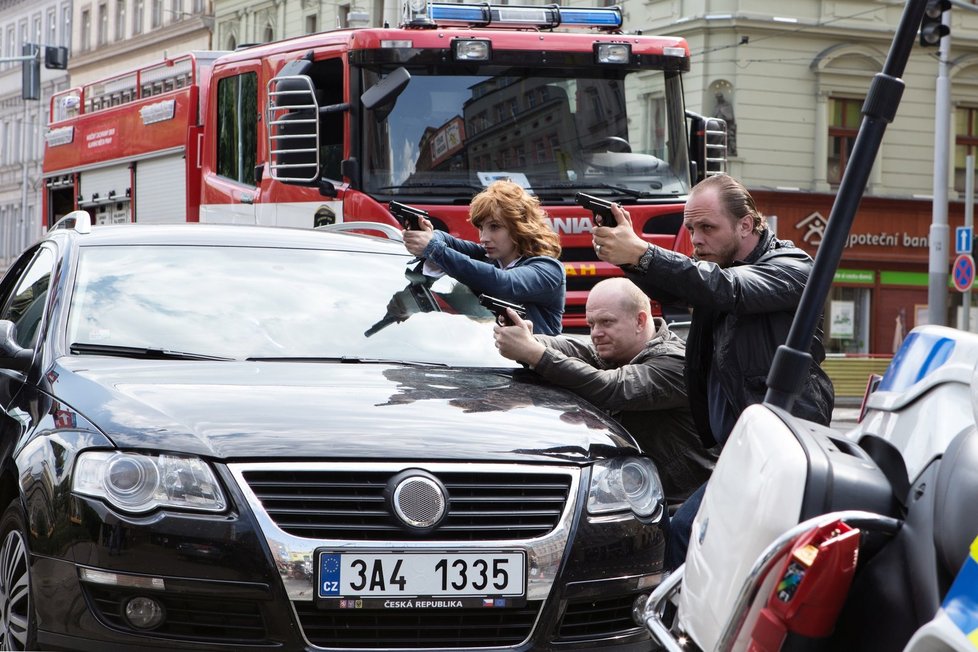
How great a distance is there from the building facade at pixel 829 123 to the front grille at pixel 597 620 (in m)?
27.7

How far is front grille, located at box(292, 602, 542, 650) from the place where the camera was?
3904 millimetres

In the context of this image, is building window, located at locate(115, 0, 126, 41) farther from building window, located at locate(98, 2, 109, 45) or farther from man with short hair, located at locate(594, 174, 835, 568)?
man with short hair, located at locate(594, 174, 835, 568)

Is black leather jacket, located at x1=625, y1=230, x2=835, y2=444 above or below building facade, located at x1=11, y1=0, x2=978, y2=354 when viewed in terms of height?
below

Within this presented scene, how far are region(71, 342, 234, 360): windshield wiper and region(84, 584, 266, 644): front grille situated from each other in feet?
3.55

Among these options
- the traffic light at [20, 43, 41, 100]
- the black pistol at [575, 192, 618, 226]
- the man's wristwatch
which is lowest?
the man's wristwatch

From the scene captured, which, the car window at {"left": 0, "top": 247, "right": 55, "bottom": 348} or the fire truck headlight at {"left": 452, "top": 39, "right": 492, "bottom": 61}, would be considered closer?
the car window at {"left": 0, "top": 247, "right": 55, "bottom": 348}

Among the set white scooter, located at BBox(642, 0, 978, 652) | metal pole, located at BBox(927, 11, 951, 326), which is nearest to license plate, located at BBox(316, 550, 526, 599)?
white scooter, located at BBox(642, 0, 978, 652)

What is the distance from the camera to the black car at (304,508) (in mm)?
3877

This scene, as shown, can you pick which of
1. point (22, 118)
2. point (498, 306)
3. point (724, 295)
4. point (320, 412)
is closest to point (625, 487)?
point (724, 295)

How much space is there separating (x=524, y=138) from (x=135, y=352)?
6571mm

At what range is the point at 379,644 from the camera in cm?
394

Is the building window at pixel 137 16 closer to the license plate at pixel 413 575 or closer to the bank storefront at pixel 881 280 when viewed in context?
the bank storefront at pixel 881 280

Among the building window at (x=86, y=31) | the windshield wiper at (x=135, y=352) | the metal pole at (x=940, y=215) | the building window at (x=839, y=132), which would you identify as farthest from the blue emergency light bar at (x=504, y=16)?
the building window at (x=86, y=31)

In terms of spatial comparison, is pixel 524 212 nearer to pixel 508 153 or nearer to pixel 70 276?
pixel 70 276
